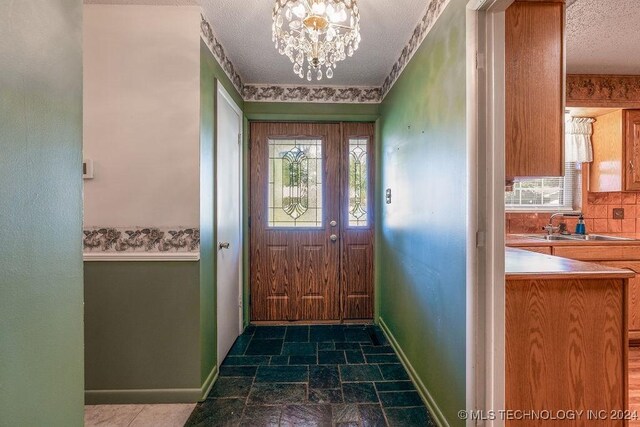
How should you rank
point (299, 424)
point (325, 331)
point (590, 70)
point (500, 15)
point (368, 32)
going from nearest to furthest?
point (500, 15) → point (299, 424) → point (368, 32) → point (590, 70) → point (325, 331)

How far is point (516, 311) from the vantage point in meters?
1.50

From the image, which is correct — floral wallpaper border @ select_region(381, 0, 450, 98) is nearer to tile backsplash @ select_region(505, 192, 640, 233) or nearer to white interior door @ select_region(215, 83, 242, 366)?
white interior door @ select_region(215, 83, 242, 366)

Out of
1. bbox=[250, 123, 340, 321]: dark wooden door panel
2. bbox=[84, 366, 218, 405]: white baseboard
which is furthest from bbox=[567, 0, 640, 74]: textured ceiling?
bbox=[84, 366, 218, 405]: white baseboard

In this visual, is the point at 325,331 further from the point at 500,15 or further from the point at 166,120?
the point at 500,15

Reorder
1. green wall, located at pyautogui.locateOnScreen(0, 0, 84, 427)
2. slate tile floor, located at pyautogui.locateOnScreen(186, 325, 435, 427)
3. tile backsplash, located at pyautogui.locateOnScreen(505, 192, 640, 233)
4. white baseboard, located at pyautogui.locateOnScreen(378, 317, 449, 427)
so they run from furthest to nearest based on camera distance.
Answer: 1. tile backsplash, located at pyautogui.locateOnScreen(505, 192, 640, 233)
2. slate tile floor, located at pyautogui.locateOnScreen(186, 325, 435, 427)
3. white baseboard, located at pyautogui.locateOnScreen(378, 317, 449, 427)
4. green wall, located at pyautogui.locateOnScreen(0, 0, 84, 427)

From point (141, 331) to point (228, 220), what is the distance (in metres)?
1.02

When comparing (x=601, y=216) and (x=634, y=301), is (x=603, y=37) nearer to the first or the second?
(x=601, y=216)

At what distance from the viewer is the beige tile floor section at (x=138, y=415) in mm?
1882

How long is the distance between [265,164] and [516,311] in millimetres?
2581

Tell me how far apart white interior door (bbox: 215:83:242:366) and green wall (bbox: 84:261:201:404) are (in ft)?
1.41

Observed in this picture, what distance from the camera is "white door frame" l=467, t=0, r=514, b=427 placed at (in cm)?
142

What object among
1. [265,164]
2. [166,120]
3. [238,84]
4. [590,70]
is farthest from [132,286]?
[590,70]

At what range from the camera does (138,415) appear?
1949mm

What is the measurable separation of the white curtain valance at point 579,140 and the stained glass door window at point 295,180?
8.14 feet
